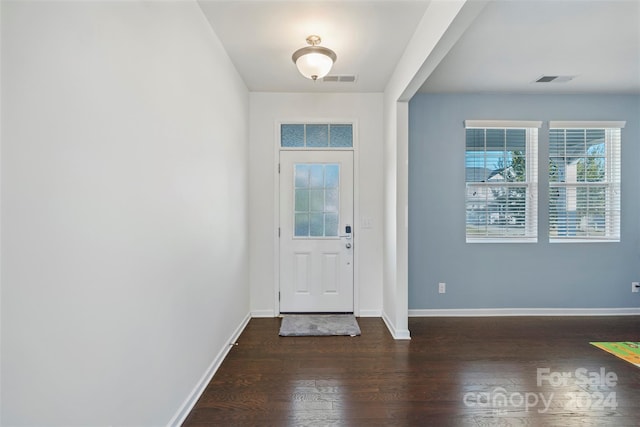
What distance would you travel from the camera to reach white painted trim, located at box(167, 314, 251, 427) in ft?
5.83

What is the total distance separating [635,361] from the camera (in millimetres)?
2549

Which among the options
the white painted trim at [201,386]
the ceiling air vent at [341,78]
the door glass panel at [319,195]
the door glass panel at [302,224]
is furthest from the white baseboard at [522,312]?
the ceiling air vent at [341,78]

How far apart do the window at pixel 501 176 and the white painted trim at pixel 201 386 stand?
9.72ft

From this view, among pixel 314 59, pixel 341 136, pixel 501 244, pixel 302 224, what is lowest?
pixel 501 244

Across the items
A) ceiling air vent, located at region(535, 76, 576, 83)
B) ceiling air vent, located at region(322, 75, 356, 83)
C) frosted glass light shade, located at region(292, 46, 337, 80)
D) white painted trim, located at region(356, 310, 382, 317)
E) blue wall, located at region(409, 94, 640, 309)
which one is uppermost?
ceiling air vent, located at region(322, 75, 356, 83)

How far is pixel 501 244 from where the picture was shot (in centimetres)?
365

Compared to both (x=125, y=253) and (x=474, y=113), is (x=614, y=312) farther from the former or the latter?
(x=125, y=253)

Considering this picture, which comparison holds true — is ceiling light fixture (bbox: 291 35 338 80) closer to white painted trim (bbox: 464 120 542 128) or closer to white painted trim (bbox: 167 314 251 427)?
white painted trim (bbox: 464 120 542 128)

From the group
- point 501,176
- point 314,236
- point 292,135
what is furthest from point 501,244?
→ point 292,135

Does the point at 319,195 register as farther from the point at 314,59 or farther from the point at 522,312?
the point at 522,312

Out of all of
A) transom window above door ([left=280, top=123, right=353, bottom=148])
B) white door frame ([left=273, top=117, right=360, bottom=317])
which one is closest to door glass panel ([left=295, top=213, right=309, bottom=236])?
white door frame ([left=273, top=117, right=360, bottom=317])

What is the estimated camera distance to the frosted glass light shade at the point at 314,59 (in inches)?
92.5

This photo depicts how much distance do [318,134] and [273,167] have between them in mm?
684

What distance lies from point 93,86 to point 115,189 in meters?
0.39
